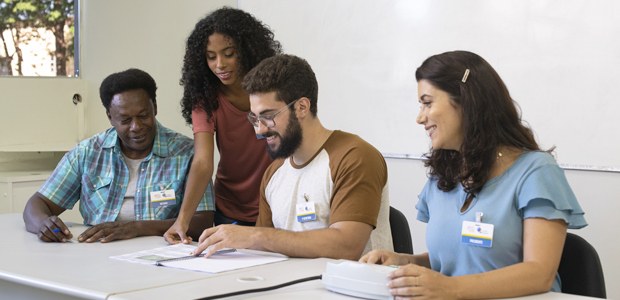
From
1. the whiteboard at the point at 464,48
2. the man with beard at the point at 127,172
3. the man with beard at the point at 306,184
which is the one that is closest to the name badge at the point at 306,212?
the man with beard at the point at 306,184

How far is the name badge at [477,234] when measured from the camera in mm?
1754

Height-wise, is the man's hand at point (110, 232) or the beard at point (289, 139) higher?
the beard at point (289, 139)

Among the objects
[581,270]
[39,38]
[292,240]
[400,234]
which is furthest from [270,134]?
[39,38]

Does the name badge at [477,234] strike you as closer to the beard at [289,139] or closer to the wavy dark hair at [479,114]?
the wavy dark hair at [479,114]

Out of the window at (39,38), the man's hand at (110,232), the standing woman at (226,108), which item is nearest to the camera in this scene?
the man's hand at (110,232)

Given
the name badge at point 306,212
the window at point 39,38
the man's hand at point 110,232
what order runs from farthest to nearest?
the window at point 39,38
the man's hand at point 110,232
the name badge at point 306,212

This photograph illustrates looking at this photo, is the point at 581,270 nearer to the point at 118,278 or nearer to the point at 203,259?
the point at 203,259

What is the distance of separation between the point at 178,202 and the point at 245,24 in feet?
2.29

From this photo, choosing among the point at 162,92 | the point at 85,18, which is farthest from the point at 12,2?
the point at 162,92

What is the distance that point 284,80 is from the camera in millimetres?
2264

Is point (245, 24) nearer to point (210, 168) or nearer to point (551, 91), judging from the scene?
point (210, 168)

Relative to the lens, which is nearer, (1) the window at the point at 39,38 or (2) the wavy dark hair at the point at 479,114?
(2) the wavy dark hair at the point at 479,114

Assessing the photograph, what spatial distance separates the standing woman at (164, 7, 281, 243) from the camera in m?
2.68

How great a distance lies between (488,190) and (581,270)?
296 mm
